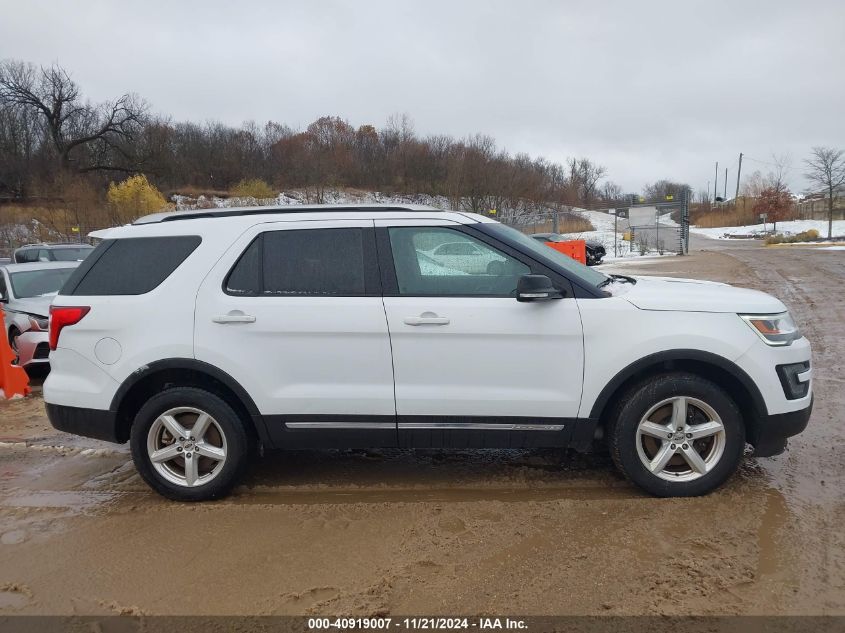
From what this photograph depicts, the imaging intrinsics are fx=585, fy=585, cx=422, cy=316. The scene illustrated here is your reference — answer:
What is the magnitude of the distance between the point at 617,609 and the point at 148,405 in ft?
9.61

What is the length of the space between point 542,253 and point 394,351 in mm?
1126

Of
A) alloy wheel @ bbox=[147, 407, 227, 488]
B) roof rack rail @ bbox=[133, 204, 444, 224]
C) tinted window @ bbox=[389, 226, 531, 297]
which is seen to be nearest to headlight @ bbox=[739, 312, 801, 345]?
tinted window @ bbox=[389, 226, 531, 297]

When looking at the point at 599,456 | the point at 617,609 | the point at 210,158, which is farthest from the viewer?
the point at 210,158

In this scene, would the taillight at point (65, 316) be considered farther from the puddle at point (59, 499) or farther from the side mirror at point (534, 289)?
the side mirror at point (534, 289)

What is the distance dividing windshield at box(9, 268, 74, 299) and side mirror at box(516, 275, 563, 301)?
7.81 m

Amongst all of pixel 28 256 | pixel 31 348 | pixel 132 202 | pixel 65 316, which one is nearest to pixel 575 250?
pixel 31 348

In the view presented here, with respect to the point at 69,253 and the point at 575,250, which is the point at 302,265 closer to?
the point at 575,250

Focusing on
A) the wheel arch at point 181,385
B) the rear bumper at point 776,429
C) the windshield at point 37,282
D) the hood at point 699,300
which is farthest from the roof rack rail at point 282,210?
the windshield at point 37,282

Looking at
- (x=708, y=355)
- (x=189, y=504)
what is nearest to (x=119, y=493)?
(x=189, y=504)

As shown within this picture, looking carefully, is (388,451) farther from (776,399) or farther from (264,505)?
(776,399)

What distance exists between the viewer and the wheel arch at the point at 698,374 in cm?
341

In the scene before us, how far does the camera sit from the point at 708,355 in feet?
11.2

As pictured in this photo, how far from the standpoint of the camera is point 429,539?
10.7 ft

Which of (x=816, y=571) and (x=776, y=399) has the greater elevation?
(x=776, y=399)
